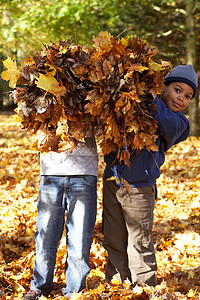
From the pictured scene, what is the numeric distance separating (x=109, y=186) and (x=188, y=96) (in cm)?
98

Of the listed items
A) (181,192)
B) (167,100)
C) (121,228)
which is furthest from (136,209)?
(181,192)

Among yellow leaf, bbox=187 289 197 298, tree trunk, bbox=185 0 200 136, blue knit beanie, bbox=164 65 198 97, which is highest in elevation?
tree trunk, bbox=185 0 200 136

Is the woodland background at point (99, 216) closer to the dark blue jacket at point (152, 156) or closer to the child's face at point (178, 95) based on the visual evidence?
the child's face at point (178, 95)

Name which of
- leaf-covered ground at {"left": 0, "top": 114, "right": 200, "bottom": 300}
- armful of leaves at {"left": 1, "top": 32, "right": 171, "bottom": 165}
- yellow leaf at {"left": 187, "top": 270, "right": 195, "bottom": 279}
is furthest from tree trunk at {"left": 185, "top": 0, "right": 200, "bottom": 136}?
armful of leaves at {"left": 1, "top": 32, "right": 171, "bottom": 165}

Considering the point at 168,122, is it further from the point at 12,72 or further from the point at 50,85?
the point at 12,72

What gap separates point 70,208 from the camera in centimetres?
247

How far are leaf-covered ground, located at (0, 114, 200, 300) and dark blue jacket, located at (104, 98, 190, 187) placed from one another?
875 millimetres

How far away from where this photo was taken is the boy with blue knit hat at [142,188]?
248 cm

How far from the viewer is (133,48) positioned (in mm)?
2184

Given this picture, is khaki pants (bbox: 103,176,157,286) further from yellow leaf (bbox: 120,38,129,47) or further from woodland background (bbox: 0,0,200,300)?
yellow leaf (bbox: 120,38,129,47)

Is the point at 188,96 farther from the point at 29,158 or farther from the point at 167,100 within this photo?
the point at 29,158

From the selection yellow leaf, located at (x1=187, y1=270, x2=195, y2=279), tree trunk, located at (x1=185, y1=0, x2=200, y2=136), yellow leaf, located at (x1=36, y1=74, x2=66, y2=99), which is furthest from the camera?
tree trunk, located at (x1=185, y1=0, x2=200, y2=136)

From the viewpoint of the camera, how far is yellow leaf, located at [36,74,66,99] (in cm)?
204

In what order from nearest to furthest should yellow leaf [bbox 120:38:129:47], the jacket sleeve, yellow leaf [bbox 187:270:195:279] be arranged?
yellow leaf [bbox 120:38:129:47], the jacket sleeve, yellow leaf [bbox 187:270:195:279]
